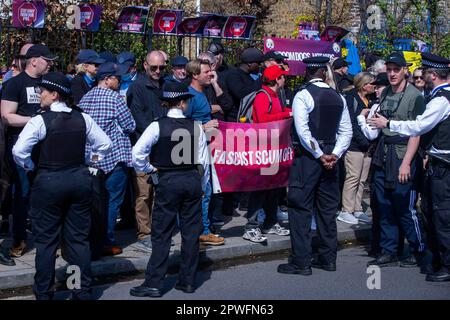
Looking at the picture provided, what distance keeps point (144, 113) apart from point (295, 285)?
278cm

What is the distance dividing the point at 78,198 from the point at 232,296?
176 cm

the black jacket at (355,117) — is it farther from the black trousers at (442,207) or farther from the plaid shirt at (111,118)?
the plaid shirt at (111,118)

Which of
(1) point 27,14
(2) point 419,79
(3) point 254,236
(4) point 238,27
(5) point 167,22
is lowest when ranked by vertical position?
(3) point 254,236

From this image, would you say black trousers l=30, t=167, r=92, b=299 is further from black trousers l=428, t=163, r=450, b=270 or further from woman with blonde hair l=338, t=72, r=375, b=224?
woman with blonde hair l=338, t=72, r=375, b=224

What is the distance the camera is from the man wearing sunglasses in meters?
8.55

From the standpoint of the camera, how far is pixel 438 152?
27.9ft

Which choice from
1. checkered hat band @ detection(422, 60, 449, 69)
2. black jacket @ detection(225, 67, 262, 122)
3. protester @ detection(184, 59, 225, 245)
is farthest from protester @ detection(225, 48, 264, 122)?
checkered hat band @ detection(422, 60, 449, 69)

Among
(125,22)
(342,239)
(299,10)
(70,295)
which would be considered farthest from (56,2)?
(299,10)

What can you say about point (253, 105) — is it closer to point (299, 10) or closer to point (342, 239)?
point (342, 239)

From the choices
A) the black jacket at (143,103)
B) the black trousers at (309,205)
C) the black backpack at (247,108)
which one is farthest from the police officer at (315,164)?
the black jacket at (143,103)

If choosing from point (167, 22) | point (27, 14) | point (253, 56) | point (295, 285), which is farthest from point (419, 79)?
point (27, 14)

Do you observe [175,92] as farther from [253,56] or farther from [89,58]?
[253,56]

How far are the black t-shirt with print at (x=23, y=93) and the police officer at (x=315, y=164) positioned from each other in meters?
2.77

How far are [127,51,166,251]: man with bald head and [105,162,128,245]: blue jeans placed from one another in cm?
40
